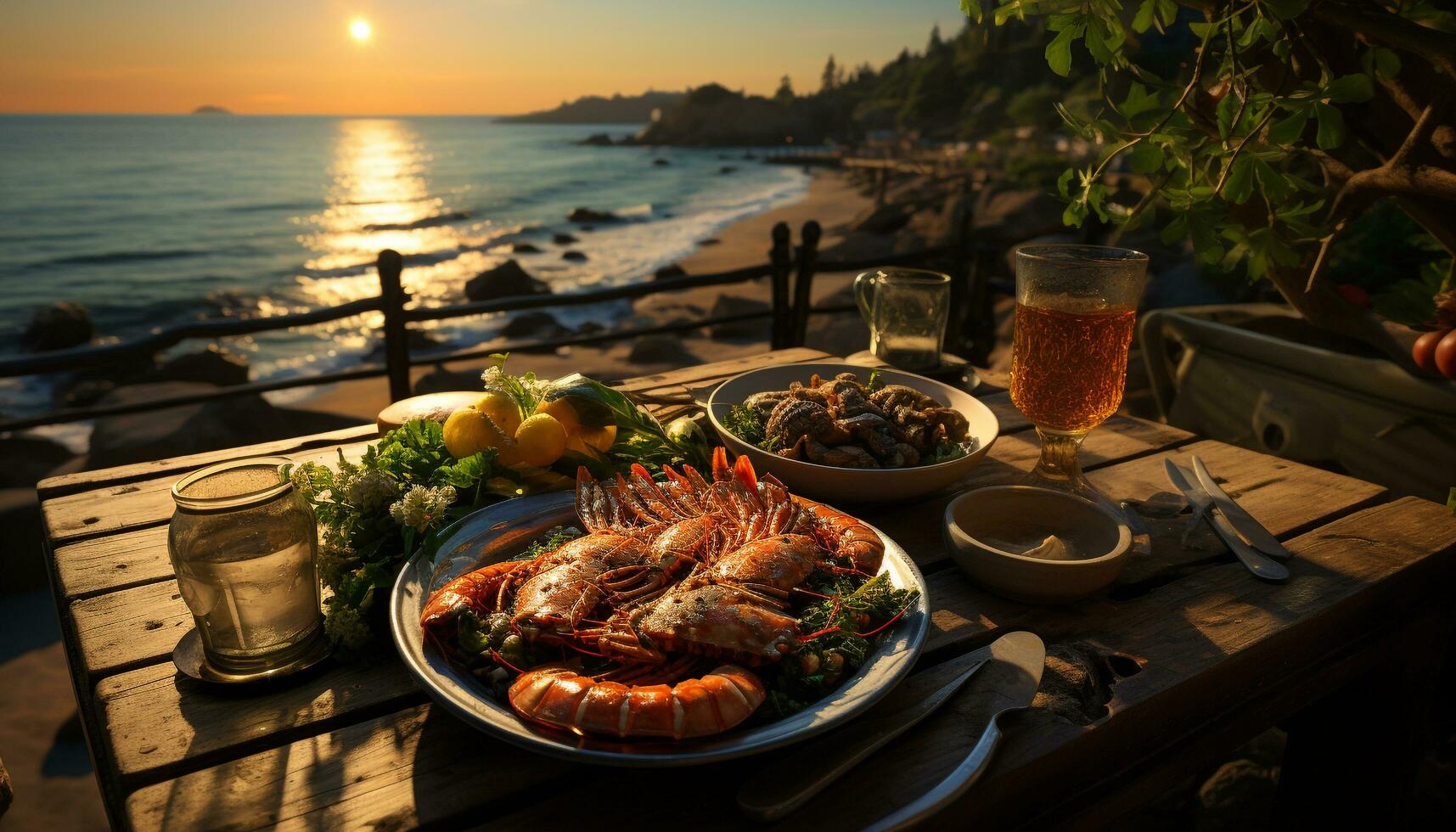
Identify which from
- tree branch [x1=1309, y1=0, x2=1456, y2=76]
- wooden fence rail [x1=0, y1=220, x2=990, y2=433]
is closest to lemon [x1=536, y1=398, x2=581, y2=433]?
wooden fence rail [x1=0, y1=220, x2=990, y2=433]

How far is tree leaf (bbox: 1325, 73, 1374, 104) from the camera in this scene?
4.71ft

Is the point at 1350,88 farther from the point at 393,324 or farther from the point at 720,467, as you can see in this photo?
the point at 393,324

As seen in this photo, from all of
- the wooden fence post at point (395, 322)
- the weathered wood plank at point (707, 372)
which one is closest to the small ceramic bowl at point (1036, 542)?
the weathered wood plank at point (707, 372)

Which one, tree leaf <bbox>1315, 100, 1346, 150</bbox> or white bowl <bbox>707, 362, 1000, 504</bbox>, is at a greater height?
tree leaf <bbox>1315, 100, 1346, 150</bbox>

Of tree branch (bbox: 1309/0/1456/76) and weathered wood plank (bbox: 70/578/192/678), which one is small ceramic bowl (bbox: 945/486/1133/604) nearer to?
tree branch (bbox: 1309/0/1456/76)

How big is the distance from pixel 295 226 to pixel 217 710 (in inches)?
1450

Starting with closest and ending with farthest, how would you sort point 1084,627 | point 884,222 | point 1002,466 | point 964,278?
1. point 1084,627
2. point 1002,466
3. point 964,278
4. point 884,222

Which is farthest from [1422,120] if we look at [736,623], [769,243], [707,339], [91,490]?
[769,243]

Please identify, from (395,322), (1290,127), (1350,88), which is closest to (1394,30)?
(1350,88)

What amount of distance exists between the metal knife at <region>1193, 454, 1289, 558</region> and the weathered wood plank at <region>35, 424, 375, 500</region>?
2.50m

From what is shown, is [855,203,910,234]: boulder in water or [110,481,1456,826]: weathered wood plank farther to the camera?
[855,203,910,234]: boulder in water

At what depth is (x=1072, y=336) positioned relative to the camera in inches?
75.4

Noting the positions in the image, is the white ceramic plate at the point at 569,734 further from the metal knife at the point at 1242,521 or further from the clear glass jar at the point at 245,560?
the metal knife at the point at 1242,521

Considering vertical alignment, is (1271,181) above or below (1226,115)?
below
